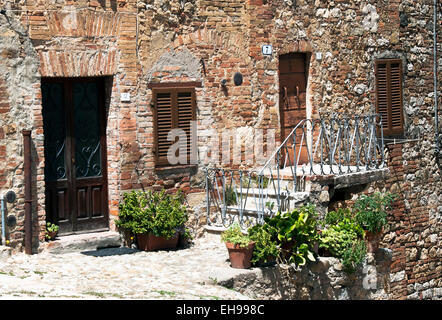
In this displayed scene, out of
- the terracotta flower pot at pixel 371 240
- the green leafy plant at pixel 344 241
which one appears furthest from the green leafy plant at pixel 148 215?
the terracotta flower pot at pixel 371 240

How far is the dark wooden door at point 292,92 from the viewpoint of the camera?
1416 centimetres

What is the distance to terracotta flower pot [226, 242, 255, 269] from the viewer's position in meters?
10.6

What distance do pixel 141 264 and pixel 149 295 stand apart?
1.85 meters

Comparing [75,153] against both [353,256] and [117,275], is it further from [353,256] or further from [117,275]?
[353,256]

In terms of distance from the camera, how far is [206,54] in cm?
1289

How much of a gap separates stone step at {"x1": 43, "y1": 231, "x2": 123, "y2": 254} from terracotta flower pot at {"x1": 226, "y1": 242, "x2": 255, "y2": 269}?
6.90ft

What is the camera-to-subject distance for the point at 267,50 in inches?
535

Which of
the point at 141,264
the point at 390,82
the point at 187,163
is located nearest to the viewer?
the point at 141,264

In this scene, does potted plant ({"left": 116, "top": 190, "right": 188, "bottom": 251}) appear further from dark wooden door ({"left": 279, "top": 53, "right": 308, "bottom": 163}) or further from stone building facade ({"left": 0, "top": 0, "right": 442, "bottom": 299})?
dark wooden door ({"left": 279, "top": 53, "right": 308, "bottom": 163})

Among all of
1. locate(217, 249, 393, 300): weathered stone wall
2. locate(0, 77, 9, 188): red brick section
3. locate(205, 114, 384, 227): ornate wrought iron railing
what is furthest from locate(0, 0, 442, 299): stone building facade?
locate(217, 249, 393, 300): weathered stone wall

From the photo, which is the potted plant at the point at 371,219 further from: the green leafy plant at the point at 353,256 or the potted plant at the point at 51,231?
the potted plant at the point at 51,231

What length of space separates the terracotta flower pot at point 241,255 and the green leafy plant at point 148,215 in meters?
1.54

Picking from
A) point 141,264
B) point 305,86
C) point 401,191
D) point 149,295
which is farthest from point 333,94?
point 149,295

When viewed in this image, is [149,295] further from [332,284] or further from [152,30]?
[152,30]
